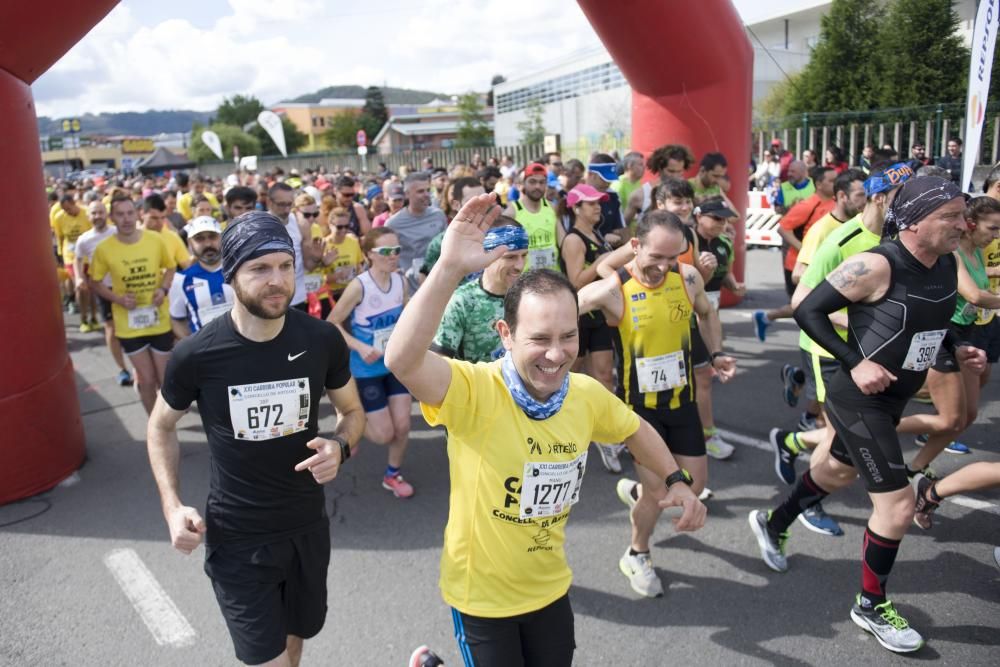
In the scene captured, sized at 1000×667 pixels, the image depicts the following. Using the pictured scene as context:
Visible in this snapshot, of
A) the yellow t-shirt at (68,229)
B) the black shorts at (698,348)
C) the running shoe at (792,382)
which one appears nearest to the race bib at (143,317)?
the black shorts at (698,348)

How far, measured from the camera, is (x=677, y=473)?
2.56 m

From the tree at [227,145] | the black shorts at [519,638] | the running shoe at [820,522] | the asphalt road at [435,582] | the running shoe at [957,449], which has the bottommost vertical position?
the asphalt road at [435,582]

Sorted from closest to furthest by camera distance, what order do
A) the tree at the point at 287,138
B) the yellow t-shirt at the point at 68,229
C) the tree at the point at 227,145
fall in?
the yellow t-shirt at the point at 68,229
the tree at the point at 227,145
the tree at the point at 287,138

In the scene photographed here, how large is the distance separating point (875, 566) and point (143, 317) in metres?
5.50

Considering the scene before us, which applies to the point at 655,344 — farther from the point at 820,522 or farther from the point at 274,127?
the point at 274,127

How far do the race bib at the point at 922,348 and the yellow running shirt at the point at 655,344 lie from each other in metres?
1.06

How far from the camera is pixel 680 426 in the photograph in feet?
13.0

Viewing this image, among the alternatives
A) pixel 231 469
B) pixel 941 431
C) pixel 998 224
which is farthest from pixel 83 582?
pixel 998 224

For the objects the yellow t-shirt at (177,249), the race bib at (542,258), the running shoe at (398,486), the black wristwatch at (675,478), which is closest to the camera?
the black wristwatch at (675,478)

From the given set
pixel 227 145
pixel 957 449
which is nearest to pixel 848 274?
pixel 957 449

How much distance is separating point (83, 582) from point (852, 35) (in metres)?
24.4

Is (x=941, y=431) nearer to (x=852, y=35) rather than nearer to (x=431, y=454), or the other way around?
(x=431, y=454)

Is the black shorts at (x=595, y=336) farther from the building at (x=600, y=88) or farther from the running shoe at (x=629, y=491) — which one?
the building at (x=600, y=88)

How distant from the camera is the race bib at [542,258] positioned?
6.38 metres
